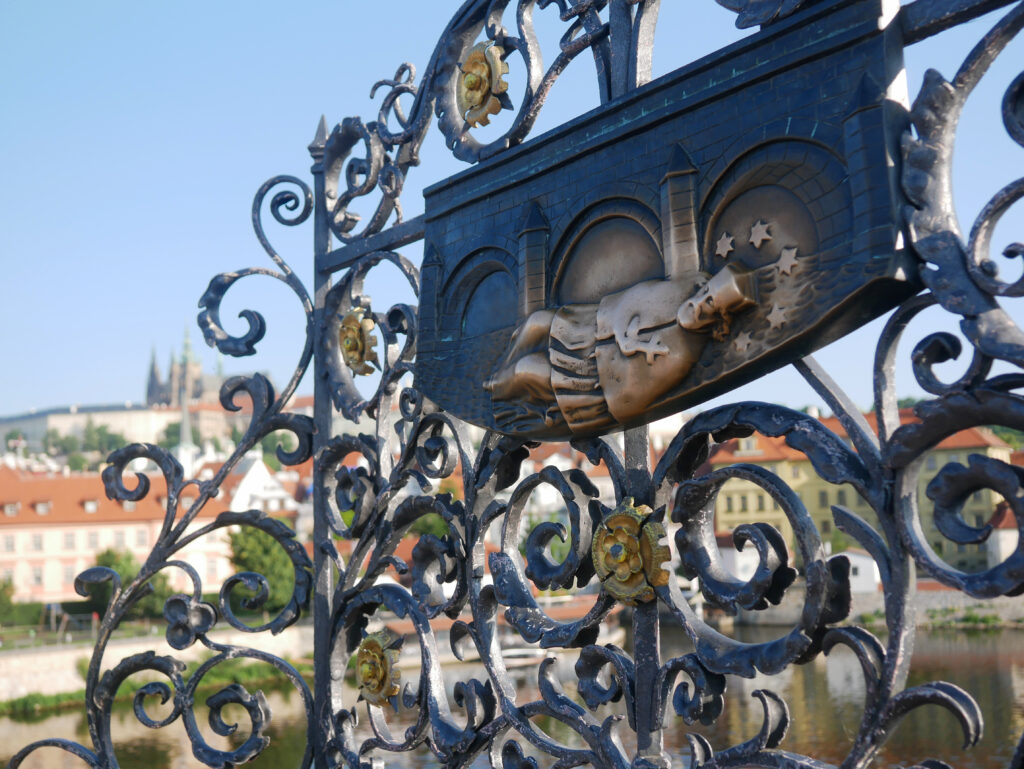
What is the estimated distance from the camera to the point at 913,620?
Result: 1588mm

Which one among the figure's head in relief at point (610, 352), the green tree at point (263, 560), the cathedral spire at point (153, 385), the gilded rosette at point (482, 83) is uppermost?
the cathedral spire at point (153, 385)

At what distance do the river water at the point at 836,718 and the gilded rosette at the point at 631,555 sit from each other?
4.70 ft

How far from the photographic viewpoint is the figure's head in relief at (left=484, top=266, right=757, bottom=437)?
1.77 meters

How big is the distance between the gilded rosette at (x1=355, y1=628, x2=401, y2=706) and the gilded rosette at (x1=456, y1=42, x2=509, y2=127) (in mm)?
1253

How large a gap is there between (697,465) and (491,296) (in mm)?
674

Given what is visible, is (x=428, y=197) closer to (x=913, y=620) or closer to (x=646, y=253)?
(x=646, y=253)

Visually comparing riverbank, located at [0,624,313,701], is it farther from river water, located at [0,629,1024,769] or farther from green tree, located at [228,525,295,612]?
river water, located at [0,629,1024,769]

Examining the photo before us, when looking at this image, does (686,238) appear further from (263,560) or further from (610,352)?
A: (263,560)

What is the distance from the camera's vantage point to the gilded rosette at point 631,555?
1.93m

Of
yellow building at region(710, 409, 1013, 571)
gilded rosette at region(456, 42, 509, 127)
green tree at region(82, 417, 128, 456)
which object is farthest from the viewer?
green tree at region(82, 417, 128, 456)

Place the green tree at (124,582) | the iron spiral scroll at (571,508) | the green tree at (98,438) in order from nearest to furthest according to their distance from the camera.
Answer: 1. the iron spiral scroll at (571,508)
2. the green tree at (124,582)
3. the green tree at (98,438)

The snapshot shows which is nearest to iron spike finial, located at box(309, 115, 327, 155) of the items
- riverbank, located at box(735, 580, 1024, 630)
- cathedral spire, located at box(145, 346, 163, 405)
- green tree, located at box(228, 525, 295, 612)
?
riverbank, located at box(735, 580, 1024, 630)

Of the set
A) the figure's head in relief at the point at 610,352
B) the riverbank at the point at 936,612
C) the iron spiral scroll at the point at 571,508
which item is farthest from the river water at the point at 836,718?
the figure's head in relief at the point at 610,352

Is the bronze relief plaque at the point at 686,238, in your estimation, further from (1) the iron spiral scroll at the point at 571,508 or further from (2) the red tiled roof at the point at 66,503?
(2) the red tiled roof at the point at 66,503
